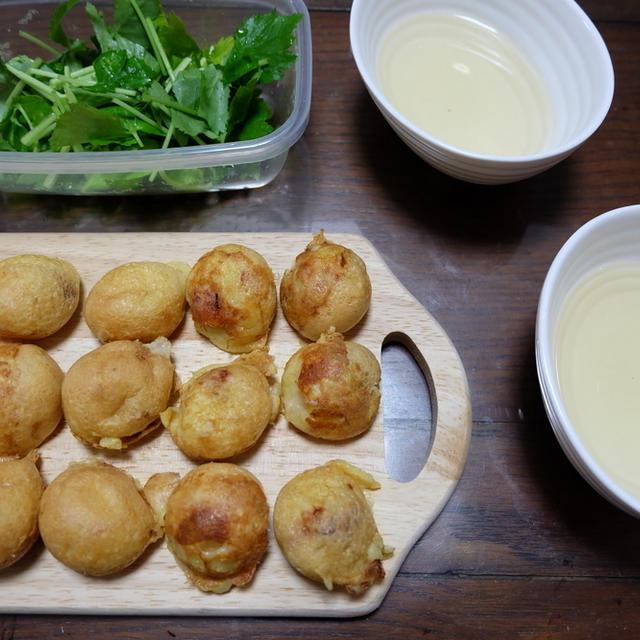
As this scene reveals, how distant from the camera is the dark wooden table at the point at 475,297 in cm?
143

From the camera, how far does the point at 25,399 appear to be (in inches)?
52.9

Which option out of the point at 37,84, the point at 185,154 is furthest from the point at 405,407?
the point at 37,84

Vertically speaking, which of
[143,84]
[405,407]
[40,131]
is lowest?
[405,407]

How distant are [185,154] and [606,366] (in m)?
→ 1.15

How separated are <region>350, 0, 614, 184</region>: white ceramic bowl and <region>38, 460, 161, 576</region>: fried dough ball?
112cm

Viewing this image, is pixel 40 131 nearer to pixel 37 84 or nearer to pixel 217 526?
pixel 37 84

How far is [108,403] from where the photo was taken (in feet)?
4.35

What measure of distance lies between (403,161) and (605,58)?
24.2 inches

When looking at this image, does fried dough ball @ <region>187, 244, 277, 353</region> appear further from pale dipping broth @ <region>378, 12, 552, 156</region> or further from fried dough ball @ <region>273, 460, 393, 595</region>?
pale dipping broth @ <region>378, 12, 552, 156</region>

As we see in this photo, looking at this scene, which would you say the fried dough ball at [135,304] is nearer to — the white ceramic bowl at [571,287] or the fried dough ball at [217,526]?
the fried dough ball at [217,526]

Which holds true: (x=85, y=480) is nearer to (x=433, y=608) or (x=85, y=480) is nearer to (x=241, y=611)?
(x=241, y=611)

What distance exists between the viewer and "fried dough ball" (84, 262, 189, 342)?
1.43 m

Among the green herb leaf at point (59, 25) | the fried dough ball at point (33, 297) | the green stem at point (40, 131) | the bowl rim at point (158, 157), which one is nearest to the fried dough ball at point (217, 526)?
the fried dough ball at point (33, 297)

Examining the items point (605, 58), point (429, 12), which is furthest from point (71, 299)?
point (605, 58)
